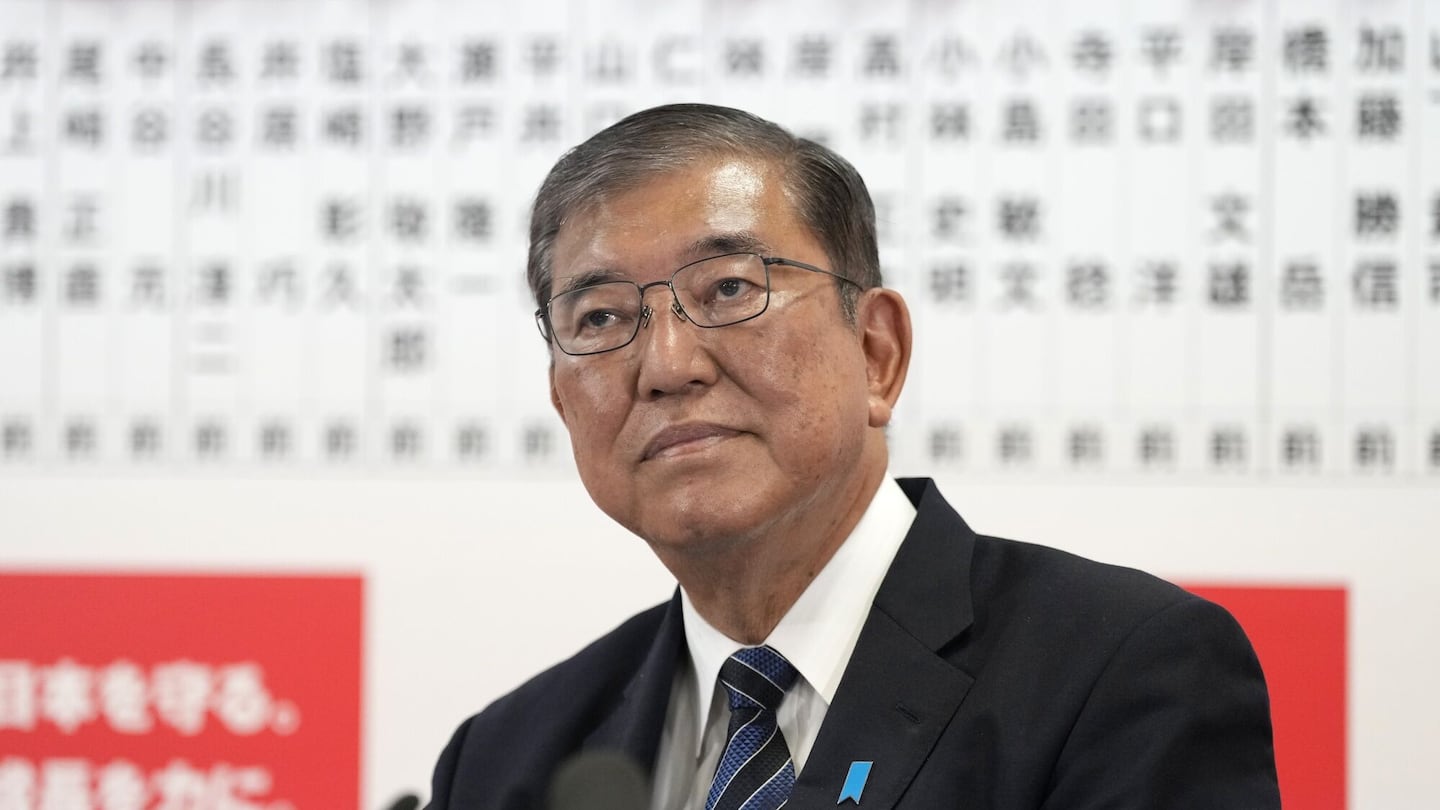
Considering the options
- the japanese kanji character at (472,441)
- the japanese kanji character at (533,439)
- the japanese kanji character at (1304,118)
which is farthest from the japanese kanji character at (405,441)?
the japanese kanji character at (1304,118)

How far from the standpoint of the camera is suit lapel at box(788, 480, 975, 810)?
4.65 ft

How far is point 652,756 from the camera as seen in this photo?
Result: 5.49ft

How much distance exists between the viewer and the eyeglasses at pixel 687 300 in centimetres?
155

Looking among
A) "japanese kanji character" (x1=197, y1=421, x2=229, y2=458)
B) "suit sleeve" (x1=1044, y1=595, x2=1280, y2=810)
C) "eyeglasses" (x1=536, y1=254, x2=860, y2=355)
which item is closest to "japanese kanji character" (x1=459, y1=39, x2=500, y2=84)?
"japanese kanji character" (x1=197, y1=421, x2=229, y2=458)

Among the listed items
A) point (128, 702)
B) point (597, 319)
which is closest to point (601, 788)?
point (597, 319)

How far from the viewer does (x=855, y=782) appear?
1412 millimetres

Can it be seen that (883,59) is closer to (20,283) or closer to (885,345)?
(885,345)

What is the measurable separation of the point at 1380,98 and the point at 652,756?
6.08ft

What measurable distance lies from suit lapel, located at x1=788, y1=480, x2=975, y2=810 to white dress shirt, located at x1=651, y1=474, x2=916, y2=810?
0.05 metres

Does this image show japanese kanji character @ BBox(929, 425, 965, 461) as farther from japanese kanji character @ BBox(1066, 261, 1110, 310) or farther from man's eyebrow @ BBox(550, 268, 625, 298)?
man's eyebrow @ BBox(550, 268, 625, 298)

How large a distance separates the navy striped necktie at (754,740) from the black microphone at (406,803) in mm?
356

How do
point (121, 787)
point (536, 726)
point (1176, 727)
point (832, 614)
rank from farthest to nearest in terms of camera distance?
point (121, 787)
point (536, 726)
point (832, 614)
point (1176, 727)

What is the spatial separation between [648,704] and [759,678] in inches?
6.8

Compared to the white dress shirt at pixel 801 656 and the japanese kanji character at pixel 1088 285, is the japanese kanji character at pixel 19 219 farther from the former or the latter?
the japanese kanji character at pixel 1088 285
